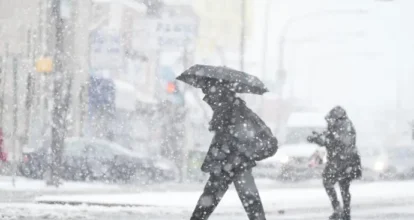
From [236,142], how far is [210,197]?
0.53m

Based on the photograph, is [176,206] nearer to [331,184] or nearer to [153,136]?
[331,184]

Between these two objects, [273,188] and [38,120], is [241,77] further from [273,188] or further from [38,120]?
[38,120]

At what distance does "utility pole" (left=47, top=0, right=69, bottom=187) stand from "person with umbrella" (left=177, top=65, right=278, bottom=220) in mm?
12529

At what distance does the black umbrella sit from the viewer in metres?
9.10

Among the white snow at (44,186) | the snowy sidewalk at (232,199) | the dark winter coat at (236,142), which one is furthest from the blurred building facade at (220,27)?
the dark winter coat at (236,142)

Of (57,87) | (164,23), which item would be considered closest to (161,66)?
(164,23)

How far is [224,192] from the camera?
8.80 metres

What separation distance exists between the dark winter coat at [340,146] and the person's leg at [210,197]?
4.90m

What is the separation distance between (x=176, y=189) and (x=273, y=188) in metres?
3.14

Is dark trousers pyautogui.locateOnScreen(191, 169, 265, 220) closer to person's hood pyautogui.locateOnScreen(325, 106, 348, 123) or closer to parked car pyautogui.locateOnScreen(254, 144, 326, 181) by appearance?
person's hood pyautogui.locateOnScreen(325, 106, 348, 123)

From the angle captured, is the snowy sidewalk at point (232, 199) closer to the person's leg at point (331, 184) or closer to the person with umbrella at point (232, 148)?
the person's leg at point (331, 184)

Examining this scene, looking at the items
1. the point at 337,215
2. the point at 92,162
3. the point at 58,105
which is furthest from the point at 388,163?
the point at 337,215

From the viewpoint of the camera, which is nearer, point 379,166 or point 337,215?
point 337,215

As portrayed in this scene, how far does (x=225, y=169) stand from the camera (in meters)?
8.79
